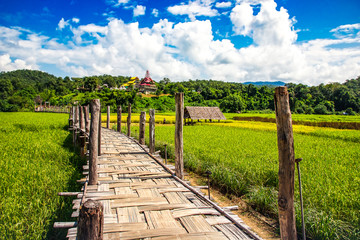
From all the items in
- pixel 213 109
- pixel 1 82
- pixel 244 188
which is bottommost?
pixel 244 188

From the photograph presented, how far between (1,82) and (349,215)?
244 ft

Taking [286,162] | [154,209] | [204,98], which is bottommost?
[154,209]

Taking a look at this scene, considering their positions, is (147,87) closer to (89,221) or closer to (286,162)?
(286,162)

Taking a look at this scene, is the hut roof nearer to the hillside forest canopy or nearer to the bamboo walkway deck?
the bamboo walkway deck

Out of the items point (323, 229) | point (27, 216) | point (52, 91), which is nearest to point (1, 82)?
point (52, 91)

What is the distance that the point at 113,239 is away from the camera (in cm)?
273

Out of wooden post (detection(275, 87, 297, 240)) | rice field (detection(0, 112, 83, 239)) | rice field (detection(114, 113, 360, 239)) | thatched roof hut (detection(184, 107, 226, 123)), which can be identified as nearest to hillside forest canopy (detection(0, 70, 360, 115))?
thatched roof hut (detection(184, 107, 226, 123))

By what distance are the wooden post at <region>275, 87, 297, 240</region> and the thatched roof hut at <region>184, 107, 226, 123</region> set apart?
21.0 metres

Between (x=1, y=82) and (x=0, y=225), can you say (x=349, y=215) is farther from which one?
(x=1, y=82)

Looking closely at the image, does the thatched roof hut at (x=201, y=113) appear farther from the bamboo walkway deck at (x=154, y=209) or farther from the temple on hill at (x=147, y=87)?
the temple on hill at (x=147, y=87)

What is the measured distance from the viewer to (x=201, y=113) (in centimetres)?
2505

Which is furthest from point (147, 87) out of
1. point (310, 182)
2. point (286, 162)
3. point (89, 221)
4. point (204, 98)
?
point (89, 221)

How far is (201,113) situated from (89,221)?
76.8ft

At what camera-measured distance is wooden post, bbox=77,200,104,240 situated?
1.88 m
